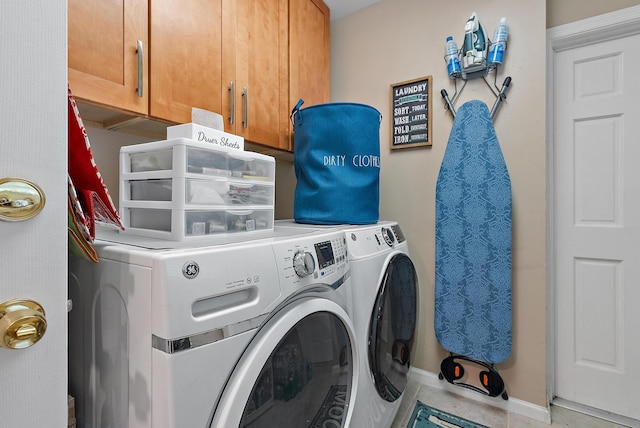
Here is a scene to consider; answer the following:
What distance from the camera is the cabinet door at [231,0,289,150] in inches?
53.3

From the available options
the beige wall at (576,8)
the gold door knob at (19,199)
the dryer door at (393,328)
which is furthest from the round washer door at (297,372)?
the beige wall at (576,8)

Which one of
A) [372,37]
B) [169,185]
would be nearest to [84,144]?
[169,185]

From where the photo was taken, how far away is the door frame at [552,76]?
1492 mm

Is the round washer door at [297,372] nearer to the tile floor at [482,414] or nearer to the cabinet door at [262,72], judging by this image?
the tile floor at [482,414]

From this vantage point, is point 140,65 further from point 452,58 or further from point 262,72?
point 452,58

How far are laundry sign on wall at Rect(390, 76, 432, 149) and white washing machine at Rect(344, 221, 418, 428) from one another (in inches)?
27.4

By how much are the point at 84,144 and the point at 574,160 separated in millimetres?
2150

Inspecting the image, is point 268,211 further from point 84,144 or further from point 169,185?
point 84,144

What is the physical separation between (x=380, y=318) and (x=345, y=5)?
1.98 m

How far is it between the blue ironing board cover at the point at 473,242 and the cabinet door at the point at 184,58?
129 cm

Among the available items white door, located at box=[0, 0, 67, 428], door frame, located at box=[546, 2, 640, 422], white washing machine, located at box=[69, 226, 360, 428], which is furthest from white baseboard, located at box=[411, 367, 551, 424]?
white door, located at box=[0, 0, 67, 428]

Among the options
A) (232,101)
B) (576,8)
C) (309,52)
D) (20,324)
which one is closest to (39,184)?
(20,324)

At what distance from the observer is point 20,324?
1.24ft

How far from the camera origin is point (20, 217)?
39 centimetres
